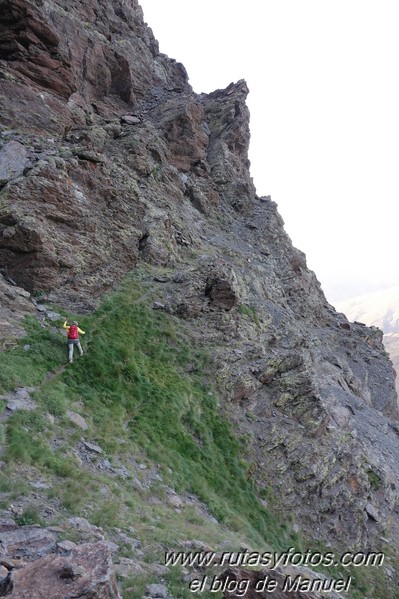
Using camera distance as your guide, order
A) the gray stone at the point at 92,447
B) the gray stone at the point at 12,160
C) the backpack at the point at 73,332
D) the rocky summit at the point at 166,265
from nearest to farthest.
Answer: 1. the gray stone at the point at 92,447
2. the backpack at the point at 73,332
3. the rocky summit at the point at 166,265
4. the gray stone at the point at 12,160

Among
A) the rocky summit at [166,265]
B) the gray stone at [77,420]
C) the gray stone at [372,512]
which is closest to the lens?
the gray stone at [77,420]

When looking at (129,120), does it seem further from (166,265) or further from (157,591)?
(157,591)

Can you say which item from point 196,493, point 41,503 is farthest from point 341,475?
point 41,503

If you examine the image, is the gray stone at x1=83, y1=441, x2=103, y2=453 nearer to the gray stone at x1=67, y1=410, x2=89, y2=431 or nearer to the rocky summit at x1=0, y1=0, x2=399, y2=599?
the gray stone at x1=67, y1=410, x2=89, y2=431

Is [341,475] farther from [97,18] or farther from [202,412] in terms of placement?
[97,18]

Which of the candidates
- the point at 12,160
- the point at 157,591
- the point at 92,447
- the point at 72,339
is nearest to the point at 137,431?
the point at 92,447

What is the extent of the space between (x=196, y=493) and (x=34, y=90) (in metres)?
35.8

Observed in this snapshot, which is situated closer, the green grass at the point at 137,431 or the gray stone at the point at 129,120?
the green grass at the point at 137,431

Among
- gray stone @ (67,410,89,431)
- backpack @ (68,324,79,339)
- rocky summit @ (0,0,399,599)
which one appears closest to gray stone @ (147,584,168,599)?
rocky summit @ (0,0,399,599)

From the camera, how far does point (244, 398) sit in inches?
1030

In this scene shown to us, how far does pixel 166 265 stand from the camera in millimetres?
33188

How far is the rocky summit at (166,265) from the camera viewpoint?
23656 millimetres

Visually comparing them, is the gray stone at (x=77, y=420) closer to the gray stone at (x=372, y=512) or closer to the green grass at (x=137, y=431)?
the green grass at (x=137, y=431)

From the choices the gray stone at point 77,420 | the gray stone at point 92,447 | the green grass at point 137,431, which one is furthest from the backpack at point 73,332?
the gray stone at point 92,447
